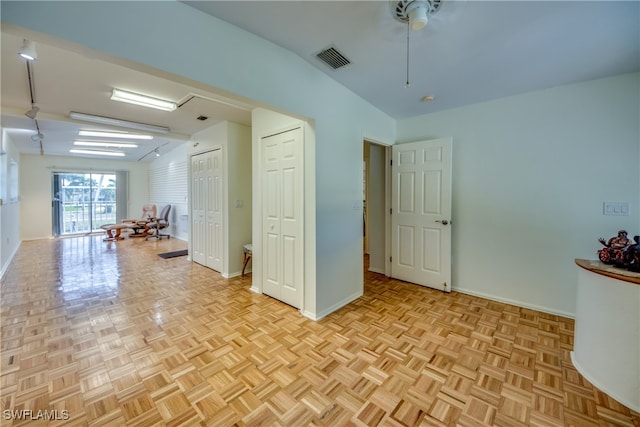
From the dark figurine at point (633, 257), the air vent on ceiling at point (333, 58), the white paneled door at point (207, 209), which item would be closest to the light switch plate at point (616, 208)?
the dark figurine at point (633, 257)

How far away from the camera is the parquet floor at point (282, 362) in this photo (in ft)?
4.83

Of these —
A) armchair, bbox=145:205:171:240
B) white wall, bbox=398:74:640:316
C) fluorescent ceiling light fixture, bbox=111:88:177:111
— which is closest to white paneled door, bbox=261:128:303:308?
fluorescent ceiling light fixture, bbox=111:88:177:111

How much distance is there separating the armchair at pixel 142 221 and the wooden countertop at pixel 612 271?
9.34 m

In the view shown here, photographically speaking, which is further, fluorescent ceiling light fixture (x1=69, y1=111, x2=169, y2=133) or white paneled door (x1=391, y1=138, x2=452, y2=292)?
fluorescent ceiling light fixture (x1=69, y1=111, x2=169, y2=133)

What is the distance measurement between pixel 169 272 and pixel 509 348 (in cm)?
462

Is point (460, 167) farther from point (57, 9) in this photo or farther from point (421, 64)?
point (57, 9)

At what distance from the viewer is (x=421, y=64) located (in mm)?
2277

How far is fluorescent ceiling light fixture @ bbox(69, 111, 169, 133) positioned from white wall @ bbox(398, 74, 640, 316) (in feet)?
14.9

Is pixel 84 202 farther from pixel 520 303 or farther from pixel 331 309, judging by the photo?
pixel 520 303

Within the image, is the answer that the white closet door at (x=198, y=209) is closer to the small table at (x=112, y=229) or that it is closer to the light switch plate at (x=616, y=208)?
the small table at (x=112, y=229)

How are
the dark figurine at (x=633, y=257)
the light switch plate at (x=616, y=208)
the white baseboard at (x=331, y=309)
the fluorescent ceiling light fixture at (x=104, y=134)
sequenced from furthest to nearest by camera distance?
the fluorescent ceiling light fixture at (x=104, y=134)
the white baseboard at (x=331, y=309)
the light switch plate at (x=616, y=208)
the dark figurine at (x=633, y=257)

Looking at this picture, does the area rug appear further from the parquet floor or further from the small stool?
the small stool

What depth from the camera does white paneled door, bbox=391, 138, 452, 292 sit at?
328 centimetres

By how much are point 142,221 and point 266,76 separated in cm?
769
